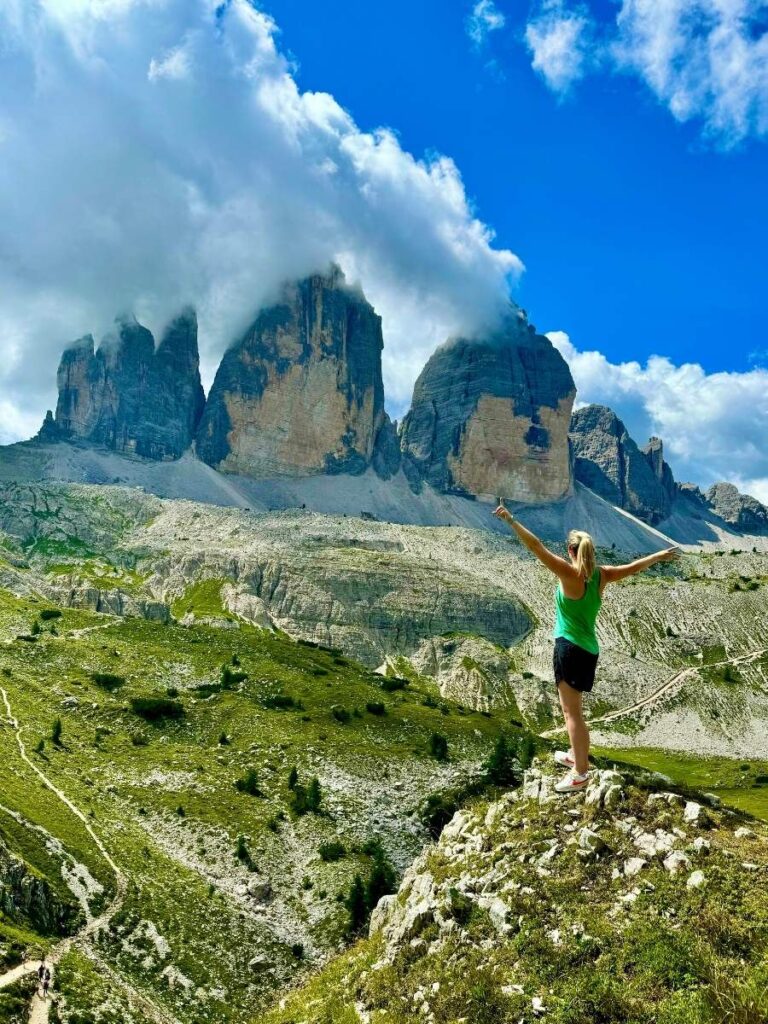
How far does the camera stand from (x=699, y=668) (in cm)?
16600

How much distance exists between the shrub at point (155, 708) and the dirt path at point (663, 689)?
8437cm

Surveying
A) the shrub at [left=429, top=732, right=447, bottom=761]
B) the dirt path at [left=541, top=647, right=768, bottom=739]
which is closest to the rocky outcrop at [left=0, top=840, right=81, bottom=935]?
the shrub at [left=429, top=732, right=447, bottom=761]

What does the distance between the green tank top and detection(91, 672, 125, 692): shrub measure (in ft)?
217

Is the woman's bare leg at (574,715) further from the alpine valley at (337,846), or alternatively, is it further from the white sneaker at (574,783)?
the alpine valley at (337,846)

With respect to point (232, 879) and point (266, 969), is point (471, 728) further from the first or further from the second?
point (266, 969)

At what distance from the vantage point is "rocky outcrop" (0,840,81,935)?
31.2 meters

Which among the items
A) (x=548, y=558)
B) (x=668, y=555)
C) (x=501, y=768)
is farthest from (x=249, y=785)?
(x=668, y=555)

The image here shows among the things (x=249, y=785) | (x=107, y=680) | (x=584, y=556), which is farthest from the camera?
(x=107, y=680)

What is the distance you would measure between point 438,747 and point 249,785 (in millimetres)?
20417

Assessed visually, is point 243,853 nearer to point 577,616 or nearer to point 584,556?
point 577,616

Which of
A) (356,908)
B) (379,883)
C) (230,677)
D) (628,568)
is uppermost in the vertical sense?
(628,568)

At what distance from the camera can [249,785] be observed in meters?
55.9

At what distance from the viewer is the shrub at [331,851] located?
4894cm

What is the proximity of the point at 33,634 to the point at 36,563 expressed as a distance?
112m
